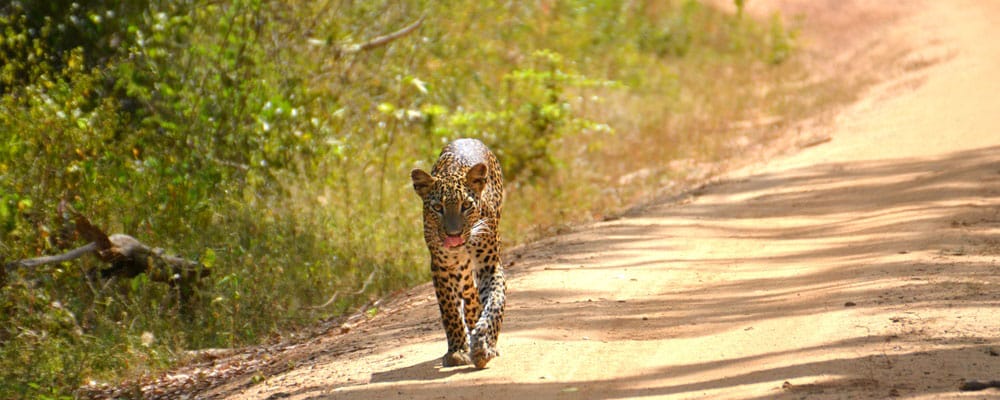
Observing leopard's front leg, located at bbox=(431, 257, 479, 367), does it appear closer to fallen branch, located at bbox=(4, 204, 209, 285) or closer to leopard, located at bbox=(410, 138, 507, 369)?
leopard, located at bbox=(410, 138, 507, 369)

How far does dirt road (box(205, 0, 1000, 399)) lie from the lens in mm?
6801

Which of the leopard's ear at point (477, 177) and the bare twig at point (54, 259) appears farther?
the bare twig at point (54, 259)

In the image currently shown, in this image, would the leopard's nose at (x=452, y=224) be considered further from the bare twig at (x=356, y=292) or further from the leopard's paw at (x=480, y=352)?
the bare twig at (x=356, y=292)

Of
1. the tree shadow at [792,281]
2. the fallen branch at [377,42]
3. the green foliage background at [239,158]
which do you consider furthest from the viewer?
the fallen branch at [377,42]

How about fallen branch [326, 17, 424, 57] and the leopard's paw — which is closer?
the leopard's paw

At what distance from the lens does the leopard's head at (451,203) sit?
7172 millimetres

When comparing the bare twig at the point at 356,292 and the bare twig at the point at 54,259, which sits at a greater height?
the bare twig at the point at 54,259

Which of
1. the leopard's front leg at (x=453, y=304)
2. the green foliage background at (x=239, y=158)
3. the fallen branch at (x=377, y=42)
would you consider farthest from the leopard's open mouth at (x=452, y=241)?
the fallen branch at (x=377, y=42)

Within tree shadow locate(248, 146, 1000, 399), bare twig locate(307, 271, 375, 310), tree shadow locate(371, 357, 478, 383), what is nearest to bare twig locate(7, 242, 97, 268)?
bare twig locate(307, 271, 375, 310)

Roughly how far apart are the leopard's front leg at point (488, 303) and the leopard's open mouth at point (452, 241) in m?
0.43

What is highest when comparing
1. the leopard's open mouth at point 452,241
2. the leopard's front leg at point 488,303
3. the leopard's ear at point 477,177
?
the leopard's ear at point 477,177

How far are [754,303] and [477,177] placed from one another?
259 centimetres

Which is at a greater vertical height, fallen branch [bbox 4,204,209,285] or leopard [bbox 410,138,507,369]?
fallen branch [bbox 4,204,209,285]

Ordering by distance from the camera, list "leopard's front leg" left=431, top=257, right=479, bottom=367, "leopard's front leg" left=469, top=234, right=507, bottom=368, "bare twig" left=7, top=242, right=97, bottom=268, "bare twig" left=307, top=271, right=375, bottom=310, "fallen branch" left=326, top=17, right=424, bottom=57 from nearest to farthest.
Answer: "leopard's front leg" left=469, top=234, right=507, bottom=368 → "leopard's front leg" left=431, top=257, right=479, bottom=367 → "bare twig" left=7, top=242, right=97, bottom=268 → "bare twig" left=307, top=271, right=375, bottom=310 → "fallen branch" left=326, top=17, right=424, bottom=57
